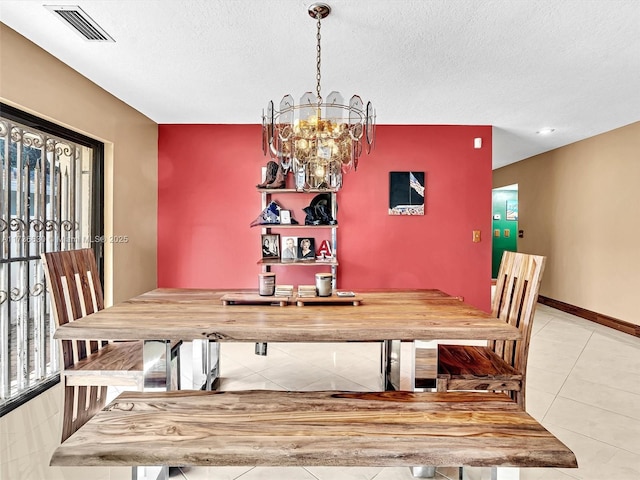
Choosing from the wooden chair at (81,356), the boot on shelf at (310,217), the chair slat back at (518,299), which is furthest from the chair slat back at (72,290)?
the chair slat back at (518,299)

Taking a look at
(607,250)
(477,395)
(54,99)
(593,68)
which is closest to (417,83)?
(593,68)

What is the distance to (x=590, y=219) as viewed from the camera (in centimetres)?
475

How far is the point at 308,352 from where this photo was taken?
338 centimetres

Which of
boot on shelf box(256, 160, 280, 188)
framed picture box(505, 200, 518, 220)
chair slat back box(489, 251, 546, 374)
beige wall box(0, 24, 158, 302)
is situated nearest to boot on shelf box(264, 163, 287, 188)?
boot on shelf box(256, 160, 280, 188)

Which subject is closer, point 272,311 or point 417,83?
point 272,311

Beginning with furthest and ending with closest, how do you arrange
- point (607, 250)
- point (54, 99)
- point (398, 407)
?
point (607, 250) → point (54, 99) → point (398, 407)

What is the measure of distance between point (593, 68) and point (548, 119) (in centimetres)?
129

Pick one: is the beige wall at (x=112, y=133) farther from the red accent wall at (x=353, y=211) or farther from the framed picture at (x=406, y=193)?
the framed picture at (x=406, y=193)

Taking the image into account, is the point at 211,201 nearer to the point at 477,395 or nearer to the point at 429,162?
the point at 429,162

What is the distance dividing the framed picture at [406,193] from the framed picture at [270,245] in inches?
54.3

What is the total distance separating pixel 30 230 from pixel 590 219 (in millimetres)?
6218

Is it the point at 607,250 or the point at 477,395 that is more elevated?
the point at 607,250

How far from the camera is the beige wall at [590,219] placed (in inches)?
164

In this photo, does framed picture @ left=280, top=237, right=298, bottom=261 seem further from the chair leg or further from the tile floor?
the chair leg
